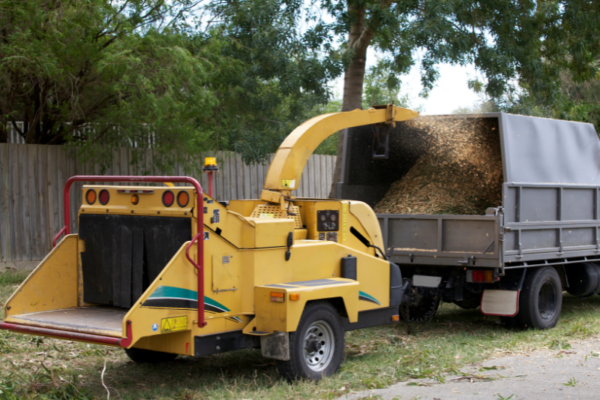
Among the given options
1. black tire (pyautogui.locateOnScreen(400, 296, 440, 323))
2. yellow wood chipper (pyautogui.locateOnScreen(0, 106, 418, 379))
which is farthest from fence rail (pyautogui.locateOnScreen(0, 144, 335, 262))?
yellow wood chipper (pyautogui.locateOnScreen(0, 106, 418, 379))

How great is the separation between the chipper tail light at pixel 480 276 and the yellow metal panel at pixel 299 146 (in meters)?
2.36

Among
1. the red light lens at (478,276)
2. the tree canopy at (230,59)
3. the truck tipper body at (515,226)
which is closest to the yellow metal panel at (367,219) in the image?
the truck tipper body at (515,226)

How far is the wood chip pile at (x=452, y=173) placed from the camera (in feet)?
30.9

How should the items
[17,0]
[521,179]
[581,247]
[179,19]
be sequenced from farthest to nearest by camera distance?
1. [179,19]
2. [17,0]
3. [581,247]
4. [521,179]

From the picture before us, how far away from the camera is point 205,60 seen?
1228 cm

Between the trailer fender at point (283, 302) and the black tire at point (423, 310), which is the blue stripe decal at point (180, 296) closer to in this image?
the trailer fender at point (283, 302)

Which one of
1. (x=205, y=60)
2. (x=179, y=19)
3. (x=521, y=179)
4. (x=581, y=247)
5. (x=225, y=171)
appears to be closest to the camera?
(x=521, y=179)

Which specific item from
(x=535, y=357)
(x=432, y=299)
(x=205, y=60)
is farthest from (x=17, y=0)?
(x=535, y=357)

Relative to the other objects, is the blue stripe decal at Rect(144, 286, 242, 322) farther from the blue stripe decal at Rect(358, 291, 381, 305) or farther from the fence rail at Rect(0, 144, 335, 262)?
the fence rail at Rect(0, 144, 335, 262)

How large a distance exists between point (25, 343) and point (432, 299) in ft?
17.0

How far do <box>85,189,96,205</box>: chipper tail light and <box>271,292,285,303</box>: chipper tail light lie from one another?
1985mm

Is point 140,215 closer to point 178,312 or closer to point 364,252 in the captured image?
point 178,312

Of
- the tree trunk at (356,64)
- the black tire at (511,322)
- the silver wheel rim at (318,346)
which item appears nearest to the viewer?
the silver wheel rim at (318,346)

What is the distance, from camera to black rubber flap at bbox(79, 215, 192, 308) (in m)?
5.92
